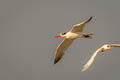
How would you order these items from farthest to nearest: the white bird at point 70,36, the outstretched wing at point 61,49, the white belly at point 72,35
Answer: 1. the outstretched wing at point 61,49
2. the white belly at point 72,35
3. the white bird at point 70,36

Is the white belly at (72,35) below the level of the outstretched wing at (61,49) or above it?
above

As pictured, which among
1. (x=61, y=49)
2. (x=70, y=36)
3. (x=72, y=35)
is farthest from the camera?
(x=61, y=49)

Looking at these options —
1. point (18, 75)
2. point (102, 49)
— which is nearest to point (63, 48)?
point (102, 49)

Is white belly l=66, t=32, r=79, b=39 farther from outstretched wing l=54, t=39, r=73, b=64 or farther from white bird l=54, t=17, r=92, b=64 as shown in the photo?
outstretched wing l=54, t=39, r=73, b=64

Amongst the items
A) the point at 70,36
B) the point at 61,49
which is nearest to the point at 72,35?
the point at 70,36

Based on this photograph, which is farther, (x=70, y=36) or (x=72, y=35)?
(x=70, y=36)

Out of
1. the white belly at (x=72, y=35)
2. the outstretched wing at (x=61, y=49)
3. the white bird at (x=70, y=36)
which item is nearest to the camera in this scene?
the white bird at (x=70, y=36)

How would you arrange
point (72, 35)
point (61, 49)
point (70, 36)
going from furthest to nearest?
point (61, 49)
point (70, 36)
point (72, 35)

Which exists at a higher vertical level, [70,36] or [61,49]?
[70,36]

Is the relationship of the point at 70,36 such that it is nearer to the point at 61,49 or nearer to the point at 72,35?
the point at 72,35

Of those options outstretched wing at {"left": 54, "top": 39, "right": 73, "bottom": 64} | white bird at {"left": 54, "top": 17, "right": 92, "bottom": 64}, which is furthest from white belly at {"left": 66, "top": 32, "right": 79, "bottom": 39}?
outstretched wing at {"left": 54, "top": 39, "right": 73, "bottom": 64}

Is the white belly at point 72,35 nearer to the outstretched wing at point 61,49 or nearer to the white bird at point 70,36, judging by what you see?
the white bird at point 70,36

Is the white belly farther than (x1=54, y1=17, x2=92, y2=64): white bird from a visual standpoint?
Yes

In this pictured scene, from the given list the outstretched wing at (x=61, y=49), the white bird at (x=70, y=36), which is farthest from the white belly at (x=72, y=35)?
the outstretched wing at (x=61, y=49)
